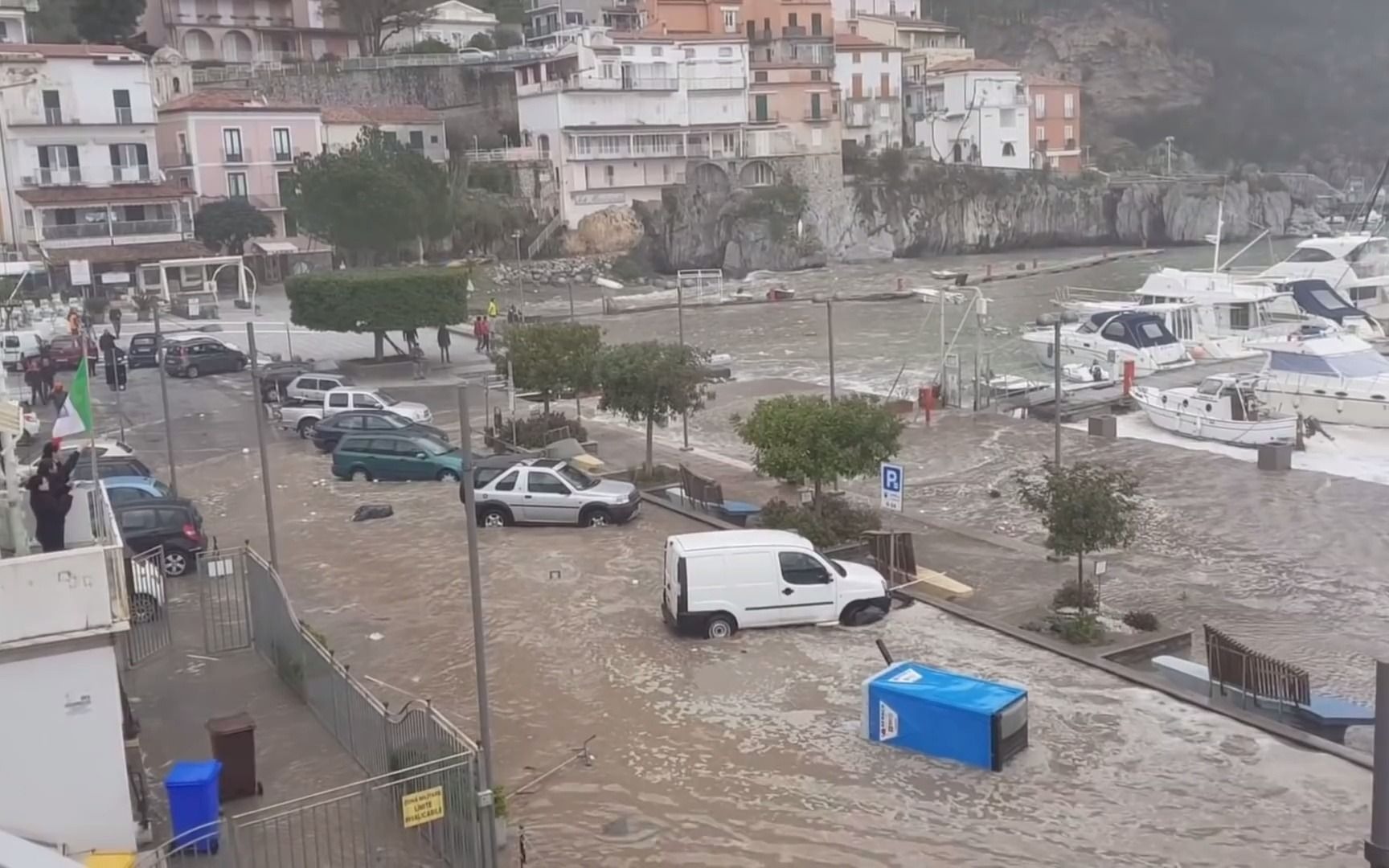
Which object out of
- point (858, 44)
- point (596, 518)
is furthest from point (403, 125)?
point (596, 518)

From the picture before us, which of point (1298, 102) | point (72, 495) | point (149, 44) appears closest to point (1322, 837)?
point (72, 495)

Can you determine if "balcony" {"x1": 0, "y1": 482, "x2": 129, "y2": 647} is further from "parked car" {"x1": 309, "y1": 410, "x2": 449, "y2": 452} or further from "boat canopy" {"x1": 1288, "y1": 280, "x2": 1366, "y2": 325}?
"boat canopy" {"x1": 1288, "y1": 280, "x2": 1366, "y2": 325}

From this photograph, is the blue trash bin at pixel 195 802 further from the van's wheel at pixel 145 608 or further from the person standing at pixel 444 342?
the person standing at pixel 444 342

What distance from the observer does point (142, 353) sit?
1663 inches

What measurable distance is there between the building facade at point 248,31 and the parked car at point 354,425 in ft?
249

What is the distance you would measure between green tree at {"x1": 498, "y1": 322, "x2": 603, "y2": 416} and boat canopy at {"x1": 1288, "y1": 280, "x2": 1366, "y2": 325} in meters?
32.2

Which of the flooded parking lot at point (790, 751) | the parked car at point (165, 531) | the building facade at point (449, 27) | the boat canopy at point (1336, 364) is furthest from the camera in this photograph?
the building facade at point (449, 27)

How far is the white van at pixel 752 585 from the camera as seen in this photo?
16.3 m

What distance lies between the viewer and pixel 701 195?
9162cm

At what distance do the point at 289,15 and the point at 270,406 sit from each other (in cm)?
7837

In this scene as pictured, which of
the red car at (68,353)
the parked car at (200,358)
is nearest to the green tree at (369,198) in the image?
the parked car at (200,358)

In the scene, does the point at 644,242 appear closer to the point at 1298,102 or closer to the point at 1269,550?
the point at 1269,550

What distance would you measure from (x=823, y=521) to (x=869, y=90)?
9329cm

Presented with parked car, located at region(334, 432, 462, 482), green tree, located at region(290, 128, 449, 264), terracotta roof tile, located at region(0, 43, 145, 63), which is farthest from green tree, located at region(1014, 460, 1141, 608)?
terracotta roof tile, located at region(0, 43, 145, 63)
